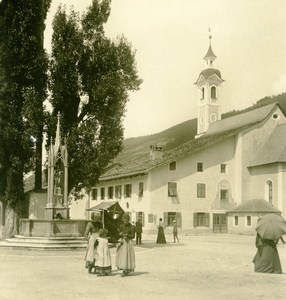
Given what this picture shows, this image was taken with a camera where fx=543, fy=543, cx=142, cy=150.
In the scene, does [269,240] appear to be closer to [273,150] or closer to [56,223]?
[56,223]

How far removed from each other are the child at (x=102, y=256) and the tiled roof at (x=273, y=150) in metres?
29.5

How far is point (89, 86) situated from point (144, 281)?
15.3 meters

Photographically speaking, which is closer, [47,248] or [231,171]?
[47,248]

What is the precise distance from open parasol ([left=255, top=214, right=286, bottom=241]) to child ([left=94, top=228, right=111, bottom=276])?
396cm

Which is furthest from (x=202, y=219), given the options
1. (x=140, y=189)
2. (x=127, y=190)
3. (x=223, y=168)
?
(x=127, y=190)

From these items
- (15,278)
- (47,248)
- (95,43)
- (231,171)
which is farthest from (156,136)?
(15,278)

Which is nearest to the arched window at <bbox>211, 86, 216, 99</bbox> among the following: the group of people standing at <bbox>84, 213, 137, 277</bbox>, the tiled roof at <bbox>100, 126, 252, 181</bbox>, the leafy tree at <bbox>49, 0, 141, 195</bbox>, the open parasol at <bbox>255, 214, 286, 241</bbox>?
the tiled roof at <bbox>100, 126, 252, 181</bbox>

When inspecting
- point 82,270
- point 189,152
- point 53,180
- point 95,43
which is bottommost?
point 82,270

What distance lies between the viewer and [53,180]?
899 inches

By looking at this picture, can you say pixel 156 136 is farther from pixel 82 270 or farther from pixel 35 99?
pixel 82 270

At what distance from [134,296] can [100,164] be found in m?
16.2

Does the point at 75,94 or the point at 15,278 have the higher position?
the point at 75,94

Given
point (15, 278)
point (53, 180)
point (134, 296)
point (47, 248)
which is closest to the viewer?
point (134, 296)

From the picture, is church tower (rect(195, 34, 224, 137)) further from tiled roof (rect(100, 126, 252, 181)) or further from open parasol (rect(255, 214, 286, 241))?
open parasol (rect(255, 214, 286, 241))
